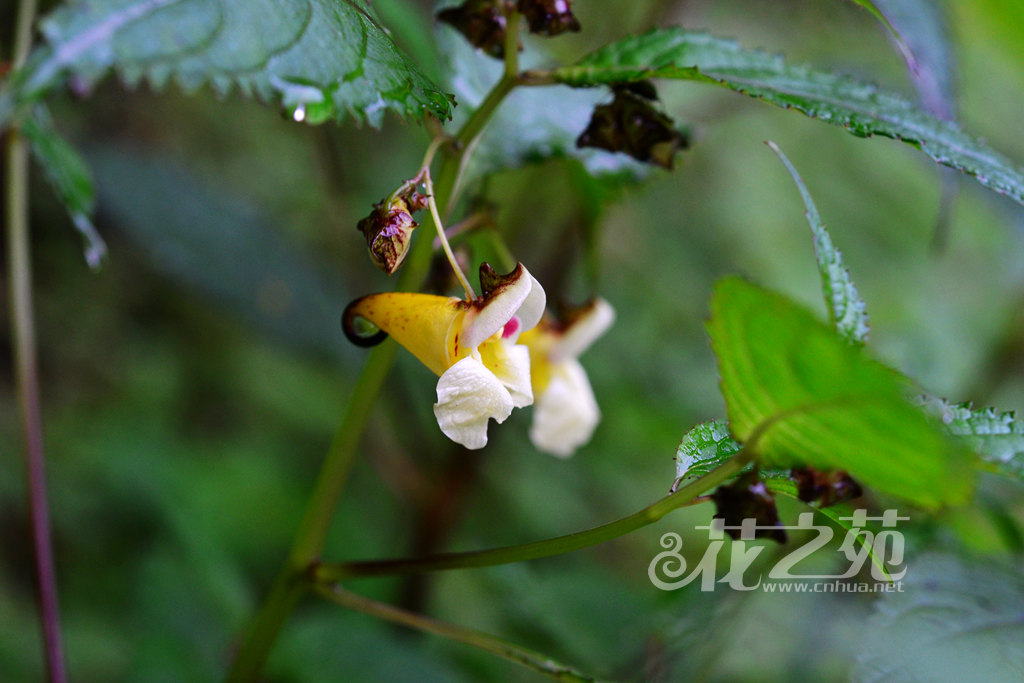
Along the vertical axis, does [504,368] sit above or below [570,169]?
below

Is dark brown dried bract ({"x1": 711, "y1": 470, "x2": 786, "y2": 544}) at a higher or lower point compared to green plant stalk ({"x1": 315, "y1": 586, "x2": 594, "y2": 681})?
higher

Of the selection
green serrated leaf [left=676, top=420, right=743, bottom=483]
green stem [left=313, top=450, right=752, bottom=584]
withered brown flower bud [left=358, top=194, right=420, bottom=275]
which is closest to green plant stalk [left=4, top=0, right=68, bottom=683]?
green stem [left=313, top=450, right=752, bottom=584]

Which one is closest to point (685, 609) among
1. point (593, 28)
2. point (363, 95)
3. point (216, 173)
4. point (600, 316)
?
point (600, 316)

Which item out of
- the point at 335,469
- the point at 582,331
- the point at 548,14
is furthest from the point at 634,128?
the point at 335,469

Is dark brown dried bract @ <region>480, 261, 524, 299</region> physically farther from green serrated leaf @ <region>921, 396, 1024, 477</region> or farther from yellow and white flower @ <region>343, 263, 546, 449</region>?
green serrated leaf @ <region>921, 396, 1024, 477</region>

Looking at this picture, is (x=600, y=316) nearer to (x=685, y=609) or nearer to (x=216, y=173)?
(x=685, y=609)

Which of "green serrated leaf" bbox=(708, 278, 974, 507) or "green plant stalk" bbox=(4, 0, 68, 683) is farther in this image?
"green plant stalk" bbox=(4, 0, 68, 683)

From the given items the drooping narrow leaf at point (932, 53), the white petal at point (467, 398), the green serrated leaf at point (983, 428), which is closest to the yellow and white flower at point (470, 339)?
the white petal at point (467, 398)
